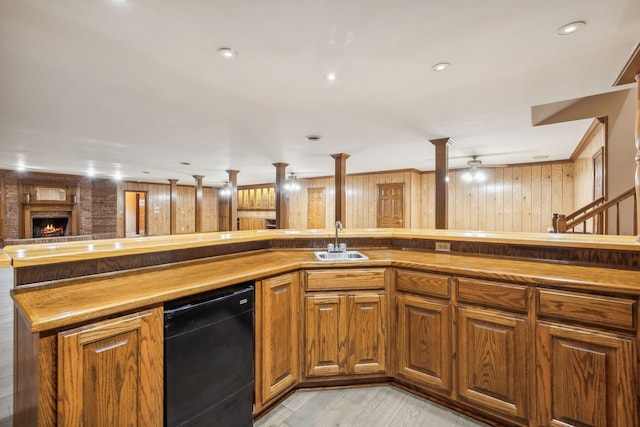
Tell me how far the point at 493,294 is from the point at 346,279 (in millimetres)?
916

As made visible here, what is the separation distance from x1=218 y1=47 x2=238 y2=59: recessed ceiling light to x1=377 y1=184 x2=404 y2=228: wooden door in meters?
6.82

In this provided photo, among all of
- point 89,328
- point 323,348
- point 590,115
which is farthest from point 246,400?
point 590,115

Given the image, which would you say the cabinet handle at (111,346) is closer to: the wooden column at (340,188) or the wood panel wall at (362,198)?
the wooden column at (340,188)

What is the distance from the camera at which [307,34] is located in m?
1.94

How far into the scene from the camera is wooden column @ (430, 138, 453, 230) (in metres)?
4.68

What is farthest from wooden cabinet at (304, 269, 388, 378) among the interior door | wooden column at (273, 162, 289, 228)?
the interior door

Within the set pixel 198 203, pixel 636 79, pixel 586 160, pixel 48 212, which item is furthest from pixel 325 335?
pixel 48 212

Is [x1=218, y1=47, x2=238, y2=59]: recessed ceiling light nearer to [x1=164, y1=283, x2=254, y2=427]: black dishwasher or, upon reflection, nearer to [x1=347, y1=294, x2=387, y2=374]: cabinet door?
[x1=164, y1=283, x2=254, y2=427]: black dishwasher

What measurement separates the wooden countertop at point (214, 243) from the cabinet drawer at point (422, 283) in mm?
661

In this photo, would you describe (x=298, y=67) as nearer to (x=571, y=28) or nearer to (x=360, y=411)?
(x=571, y=28)

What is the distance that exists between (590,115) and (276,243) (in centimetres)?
410

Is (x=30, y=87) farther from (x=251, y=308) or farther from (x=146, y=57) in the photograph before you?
(x=251, y=308)

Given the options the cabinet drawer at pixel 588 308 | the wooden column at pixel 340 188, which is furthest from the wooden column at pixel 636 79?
the wooden column at pixel 340 188

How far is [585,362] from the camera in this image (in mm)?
1546
